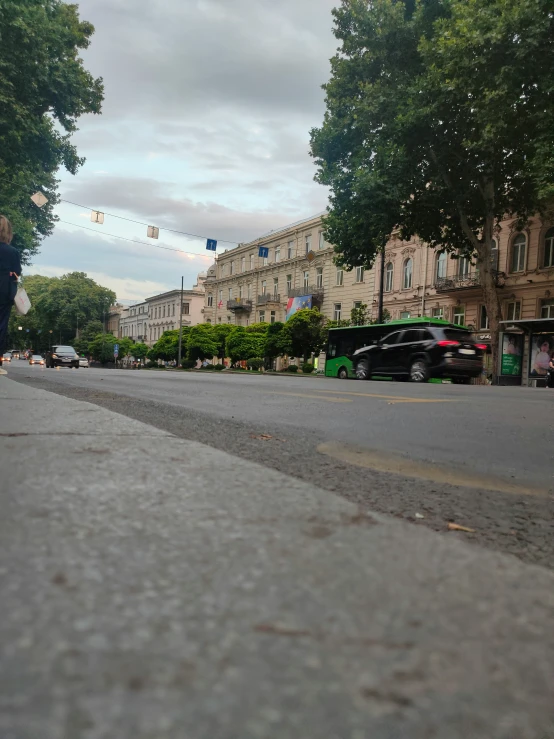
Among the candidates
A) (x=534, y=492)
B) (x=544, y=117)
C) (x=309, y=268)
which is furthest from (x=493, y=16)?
(x=309, y=268)

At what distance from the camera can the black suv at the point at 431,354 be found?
58.0 feet

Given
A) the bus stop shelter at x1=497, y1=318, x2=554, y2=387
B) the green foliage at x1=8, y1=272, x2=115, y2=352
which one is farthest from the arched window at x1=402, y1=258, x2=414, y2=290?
the green foliage at x1=8, y1=272, x2=115, y2=352

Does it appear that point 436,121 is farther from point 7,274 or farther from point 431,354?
point 7,274

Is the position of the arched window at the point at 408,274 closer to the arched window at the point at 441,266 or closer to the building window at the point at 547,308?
the arched window at the point at 441,266

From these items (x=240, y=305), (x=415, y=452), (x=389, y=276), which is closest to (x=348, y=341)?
(x=389, y=276)

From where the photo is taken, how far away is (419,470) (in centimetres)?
298

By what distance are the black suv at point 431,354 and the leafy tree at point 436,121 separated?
5.86 metres

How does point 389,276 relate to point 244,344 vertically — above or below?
above

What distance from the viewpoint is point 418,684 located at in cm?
71

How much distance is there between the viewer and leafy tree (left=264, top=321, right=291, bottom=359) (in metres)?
41.8

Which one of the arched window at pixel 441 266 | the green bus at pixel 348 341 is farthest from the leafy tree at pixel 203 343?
the green bus at pixel 348 341

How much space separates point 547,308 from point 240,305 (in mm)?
→ 35780

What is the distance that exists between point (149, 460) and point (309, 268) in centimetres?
5059

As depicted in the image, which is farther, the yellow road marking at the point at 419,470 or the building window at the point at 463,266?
the building window at the point at 463,266
